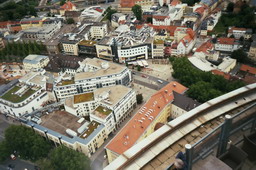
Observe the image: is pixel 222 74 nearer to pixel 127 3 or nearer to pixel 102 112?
pixel 102 112

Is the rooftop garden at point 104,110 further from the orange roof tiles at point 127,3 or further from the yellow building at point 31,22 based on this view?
the orange roof tiles at point 127,3

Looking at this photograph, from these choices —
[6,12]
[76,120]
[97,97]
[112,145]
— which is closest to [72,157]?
[112,145]

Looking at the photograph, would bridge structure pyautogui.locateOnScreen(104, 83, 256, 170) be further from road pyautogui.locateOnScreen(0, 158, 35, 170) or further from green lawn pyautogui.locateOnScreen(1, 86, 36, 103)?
green lawn pyautogui.locateOnScreen(1, 86, 36, 103)

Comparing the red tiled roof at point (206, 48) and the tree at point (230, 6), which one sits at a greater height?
the tree at point (230, 6)

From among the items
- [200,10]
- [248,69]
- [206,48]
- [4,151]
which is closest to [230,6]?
[200,10]

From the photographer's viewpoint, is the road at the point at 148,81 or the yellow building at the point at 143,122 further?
the road at the point at 148,81

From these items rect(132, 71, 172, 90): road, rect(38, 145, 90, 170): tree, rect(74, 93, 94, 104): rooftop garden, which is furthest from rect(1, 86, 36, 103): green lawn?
rect(132, 71, 172, 90): road

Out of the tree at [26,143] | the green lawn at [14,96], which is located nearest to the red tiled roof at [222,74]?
the tree at [26,143]
